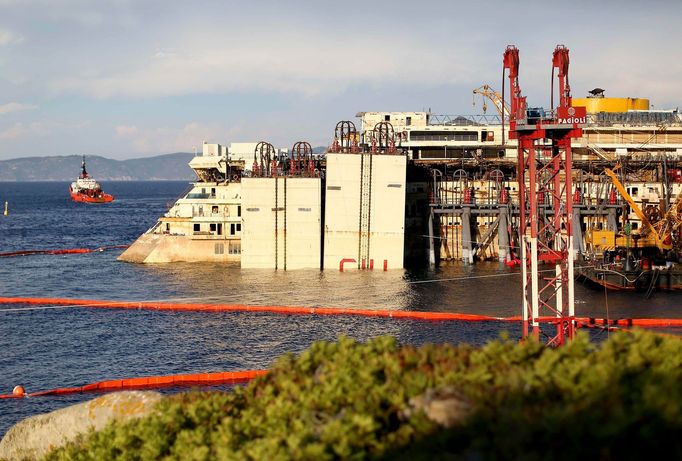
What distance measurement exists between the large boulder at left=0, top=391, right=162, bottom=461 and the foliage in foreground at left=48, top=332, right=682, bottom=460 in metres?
1.25

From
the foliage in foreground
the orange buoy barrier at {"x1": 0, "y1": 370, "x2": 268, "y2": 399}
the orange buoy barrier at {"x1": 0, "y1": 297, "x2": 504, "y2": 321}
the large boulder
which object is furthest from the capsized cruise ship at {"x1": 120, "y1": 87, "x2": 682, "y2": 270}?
the foliage in foreground

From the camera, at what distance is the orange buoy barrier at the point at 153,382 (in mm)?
44869

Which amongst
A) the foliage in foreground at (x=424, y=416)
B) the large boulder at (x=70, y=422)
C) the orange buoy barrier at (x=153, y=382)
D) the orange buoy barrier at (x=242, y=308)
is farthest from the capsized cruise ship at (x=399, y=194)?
the foliage in foreground at (x=424, y=416)

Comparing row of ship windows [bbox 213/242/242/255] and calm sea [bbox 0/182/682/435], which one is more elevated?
row of ship windows [bbox 213/242/242/255]

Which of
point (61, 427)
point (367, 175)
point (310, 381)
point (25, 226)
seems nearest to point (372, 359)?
point (310, 381)

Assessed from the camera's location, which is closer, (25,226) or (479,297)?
(479,297)

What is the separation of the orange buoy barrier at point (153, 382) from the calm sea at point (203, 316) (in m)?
0.88

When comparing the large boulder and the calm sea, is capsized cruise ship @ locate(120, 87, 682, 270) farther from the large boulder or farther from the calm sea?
the large boulder

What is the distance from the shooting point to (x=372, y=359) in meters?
26.1

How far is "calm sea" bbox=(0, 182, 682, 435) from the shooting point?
5034 centimetres

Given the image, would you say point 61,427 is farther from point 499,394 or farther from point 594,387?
point 594,387

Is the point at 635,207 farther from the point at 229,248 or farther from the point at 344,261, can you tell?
the point at 229,248

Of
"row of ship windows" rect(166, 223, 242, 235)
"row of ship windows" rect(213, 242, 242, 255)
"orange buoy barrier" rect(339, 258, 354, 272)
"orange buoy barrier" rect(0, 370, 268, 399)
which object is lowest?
"orange buoy barrier" rect(0, 370, 268, 399)

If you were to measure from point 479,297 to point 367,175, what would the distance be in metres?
19.9
